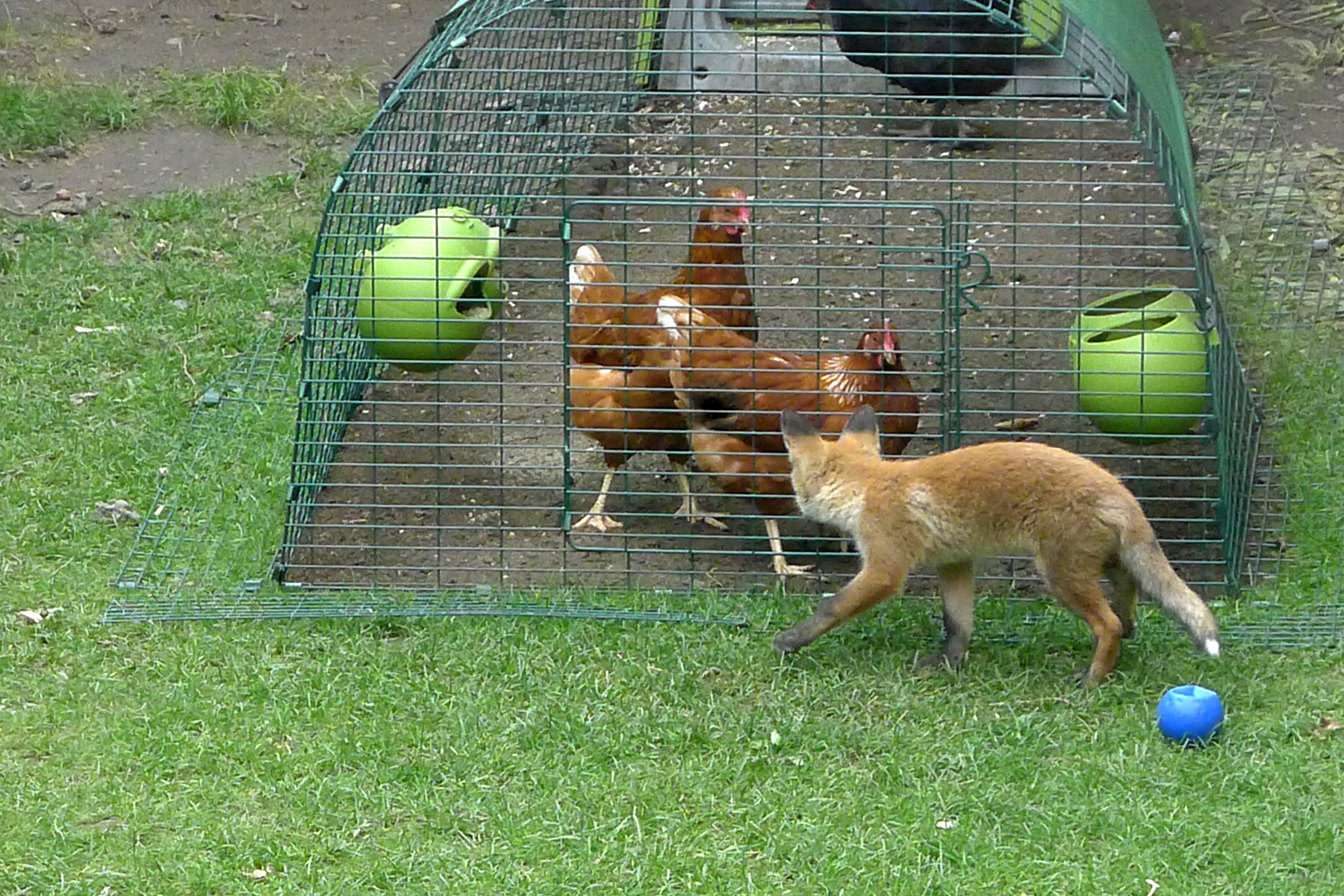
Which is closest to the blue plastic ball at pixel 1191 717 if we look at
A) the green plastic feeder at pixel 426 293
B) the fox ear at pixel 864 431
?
the fox ear at pixel 864 431

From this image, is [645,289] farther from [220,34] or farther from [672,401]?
[220,34]

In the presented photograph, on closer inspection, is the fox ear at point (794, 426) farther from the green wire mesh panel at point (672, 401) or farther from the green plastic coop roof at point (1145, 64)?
the green plastic coop roof at point (1145, 64)

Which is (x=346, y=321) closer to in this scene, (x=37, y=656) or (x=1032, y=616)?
(x=37, y=656)

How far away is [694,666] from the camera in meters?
5.66

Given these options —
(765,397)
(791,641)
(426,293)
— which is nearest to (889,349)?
(765,397)

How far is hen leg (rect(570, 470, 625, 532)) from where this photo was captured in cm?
664

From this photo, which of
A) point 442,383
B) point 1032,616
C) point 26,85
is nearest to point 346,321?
point 442,383

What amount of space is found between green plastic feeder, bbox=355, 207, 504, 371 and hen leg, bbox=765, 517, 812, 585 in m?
1.39

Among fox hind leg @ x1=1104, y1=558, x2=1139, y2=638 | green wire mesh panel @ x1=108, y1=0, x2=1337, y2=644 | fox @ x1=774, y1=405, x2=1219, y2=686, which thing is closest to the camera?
fox @ x1=774, y1=405, x2=1219, y2=686

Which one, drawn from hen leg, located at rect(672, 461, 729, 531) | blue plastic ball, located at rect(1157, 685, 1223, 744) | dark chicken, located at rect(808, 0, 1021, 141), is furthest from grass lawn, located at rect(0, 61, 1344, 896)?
dark chicken, located at rect(808, 0, 1021, 141)

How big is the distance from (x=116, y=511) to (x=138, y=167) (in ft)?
14.6

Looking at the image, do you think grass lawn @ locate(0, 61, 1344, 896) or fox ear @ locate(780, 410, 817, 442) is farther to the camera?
fox ear @ locate(780, 410, 817, 442)

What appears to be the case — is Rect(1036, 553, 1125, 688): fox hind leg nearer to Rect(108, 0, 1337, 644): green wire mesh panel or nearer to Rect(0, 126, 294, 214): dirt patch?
Rect(108, 0, 1337, 644): green wire mesh panel

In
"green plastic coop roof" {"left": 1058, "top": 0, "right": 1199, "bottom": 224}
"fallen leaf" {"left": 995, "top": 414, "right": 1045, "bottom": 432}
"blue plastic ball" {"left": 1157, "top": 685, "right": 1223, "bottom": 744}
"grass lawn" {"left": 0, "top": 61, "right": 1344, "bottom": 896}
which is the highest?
"green plastic coop roof" {"left": 1058, "top": 0, "right": 1199, "bottom": 224}
